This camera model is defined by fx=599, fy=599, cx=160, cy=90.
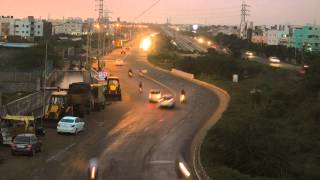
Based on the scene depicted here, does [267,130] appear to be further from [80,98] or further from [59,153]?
[59,153]

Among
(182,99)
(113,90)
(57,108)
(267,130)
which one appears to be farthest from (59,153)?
(182,99)

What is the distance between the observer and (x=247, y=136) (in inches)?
Result: 1577

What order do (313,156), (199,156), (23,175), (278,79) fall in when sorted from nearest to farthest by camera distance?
(23,175) → (199,156) → (313,156) → (278,79)

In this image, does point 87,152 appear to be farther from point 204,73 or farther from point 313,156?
point 204,73

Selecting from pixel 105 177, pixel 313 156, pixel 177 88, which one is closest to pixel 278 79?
pixel 177 88

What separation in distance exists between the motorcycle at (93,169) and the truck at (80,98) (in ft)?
62.5

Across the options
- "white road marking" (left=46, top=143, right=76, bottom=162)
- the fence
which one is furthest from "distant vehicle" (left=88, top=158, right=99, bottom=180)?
the fence

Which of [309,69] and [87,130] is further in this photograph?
[309,69]

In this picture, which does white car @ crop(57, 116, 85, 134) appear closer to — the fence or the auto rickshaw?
the fence

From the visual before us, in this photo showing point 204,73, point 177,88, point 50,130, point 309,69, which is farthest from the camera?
point 204,73

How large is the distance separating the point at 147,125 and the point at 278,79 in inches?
2161

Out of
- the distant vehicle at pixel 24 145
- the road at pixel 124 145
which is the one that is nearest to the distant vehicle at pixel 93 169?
the road at pixel 124 145

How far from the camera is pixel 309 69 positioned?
86500mm

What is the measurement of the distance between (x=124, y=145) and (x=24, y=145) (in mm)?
7986
